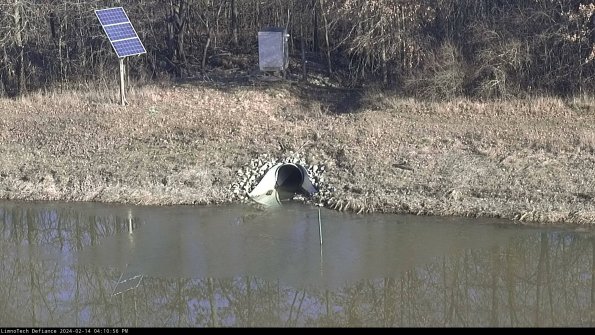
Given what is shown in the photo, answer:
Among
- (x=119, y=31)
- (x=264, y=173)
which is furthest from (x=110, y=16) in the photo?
(x=264, y=173)

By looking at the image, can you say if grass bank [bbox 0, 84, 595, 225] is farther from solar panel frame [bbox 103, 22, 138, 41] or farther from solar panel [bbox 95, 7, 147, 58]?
solar panel frame [bbox 103, 22, 138, 41]

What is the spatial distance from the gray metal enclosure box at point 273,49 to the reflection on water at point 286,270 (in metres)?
7.04

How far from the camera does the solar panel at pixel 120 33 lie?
2012 centimetres

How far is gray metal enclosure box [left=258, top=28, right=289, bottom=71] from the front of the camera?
2196cm

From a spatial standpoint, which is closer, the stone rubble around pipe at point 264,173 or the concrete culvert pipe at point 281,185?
the stone rubble around pipe at point 264,173

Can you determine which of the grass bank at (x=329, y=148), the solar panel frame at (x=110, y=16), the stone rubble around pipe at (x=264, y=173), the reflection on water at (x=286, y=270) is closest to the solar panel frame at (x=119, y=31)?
the solar panel frame at (x=110, y=16)

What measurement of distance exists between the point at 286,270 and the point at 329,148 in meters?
5.76

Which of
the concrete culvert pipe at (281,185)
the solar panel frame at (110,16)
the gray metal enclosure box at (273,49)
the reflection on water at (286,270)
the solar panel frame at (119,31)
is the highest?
the solar panel frame at (110,16)

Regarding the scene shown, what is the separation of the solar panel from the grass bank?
4.28 feet

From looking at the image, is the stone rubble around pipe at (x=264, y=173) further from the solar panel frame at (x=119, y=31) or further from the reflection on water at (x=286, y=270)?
the solar panel frame at (x=119, y=31)

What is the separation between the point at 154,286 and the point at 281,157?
629 cm

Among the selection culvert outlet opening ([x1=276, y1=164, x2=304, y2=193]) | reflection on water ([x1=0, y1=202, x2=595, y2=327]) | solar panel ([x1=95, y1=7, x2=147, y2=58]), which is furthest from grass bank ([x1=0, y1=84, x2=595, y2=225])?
solar panel ([x1=95, y1=7, x2=147, y2=58])

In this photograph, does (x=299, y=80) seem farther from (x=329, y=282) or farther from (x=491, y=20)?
(x=329, y=282)

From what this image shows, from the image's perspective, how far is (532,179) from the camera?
53.0 feet
